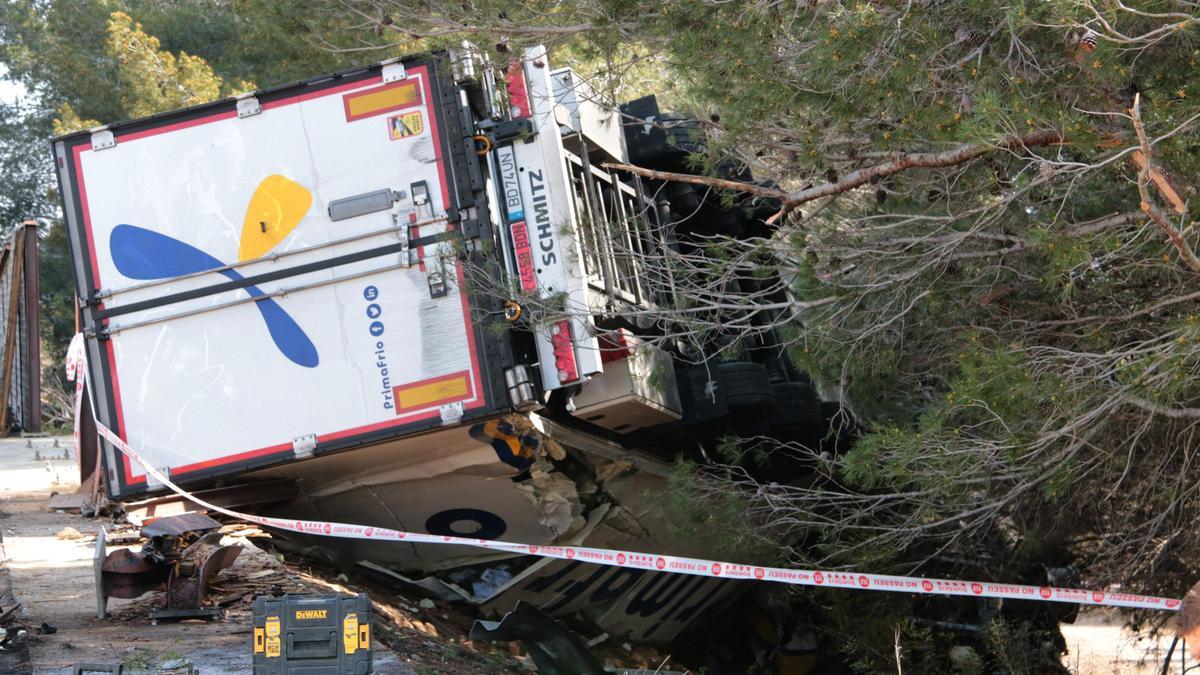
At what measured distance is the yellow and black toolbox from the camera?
5.31 m

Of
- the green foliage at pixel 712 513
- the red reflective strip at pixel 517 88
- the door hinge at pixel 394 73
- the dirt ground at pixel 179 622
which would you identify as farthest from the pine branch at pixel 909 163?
the dirt ground at pixel 179 622

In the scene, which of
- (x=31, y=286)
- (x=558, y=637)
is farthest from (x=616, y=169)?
(x=31, y=286)

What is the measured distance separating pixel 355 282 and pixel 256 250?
60cm

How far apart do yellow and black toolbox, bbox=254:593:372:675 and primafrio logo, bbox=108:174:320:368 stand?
2.44 metres

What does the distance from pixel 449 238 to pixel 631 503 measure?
7.86 feet

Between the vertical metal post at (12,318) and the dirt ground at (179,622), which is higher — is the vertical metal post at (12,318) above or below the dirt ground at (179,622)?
above

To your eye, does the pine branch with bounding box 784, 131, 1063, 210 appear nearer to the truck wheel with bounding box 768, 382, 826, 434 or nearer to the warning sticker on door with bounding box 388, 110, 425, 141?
the truck wheel with bounding box 768, 382, 826, 434

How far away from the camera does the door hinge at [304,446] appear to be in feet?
24.7

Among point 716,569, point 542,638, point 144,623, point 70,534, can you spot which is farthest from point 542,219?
point 70,534

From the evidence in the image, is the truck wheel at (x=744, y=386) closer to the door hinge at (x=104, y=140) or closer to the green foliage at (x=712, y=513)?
the green foliage at (x=712, y=513)

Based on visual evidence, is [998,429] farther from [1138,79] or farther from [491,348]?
[491,348]

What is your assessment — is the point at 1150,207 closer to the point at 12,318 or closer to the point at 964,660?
the point at 964,660

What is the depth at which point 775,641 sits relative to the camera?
1138cm

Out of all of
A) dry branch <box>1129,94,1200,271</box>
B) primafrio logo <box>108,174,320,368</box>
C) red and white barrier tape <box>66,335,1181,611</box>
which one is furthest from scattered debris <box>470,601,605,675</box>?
dry branch <box>1129,94,1200,271</box>
